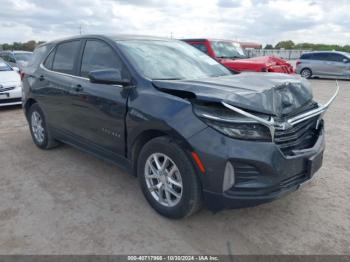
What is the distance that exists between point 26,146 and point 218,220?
12.3 feet

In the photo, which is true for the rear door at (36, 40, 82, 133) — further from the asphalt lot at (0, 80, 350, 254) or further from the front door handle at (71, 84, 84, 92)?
the asphalt lot at (0, 80, 350, 254)

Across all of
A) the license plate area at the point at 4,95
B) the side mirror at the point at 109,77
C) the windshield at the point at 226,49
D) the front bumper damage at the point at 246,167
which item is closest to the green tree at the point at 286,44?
the windshield at the point at 226,49

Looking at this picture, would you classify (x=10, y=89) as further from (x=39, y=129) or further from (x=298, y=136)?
(x=298, y=136)

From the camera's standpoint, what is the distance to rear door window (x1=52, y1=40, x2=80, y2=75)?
13.5 feet

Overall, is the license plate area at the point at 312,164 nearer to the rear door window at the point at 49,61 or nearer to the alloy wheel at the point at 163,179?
the alloy wheel at the point at 163,179

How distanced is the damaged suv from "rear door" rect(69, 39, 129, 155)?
1cm

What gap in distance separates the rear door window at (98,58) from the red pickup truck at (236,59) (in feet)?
19.3

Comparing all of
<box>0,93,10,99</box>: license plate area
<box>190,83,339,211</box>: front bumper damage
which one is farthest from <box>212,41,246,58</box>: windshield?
<box>190,83,339,211</box>: front bumper damage

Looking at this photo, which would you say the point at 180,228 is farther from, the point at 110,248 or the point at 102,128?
the point at 102,128

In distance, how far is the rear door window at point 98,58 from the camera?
3490 millimetres

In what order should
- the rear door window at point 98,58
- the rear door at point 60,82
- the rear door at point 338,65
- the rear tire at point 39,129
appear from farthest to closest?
the rear door at point 338,65 < the rear tire at point 39,129 < the rear door at point 60,82 < the rear door window at point 98,58

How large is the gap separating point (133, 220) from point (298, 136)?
173 centimetres

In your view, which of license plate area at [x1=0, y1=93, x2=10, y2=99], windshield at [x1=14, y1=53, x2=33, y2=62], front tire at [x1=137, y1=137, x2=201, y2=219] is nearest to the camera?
front tire at [x1=137, y1=137, x2=201, y2=219]

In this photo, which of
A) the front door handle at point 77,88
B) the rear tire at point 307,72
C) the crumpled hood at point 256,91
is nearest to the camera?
the crumpled hood at point 256,91
